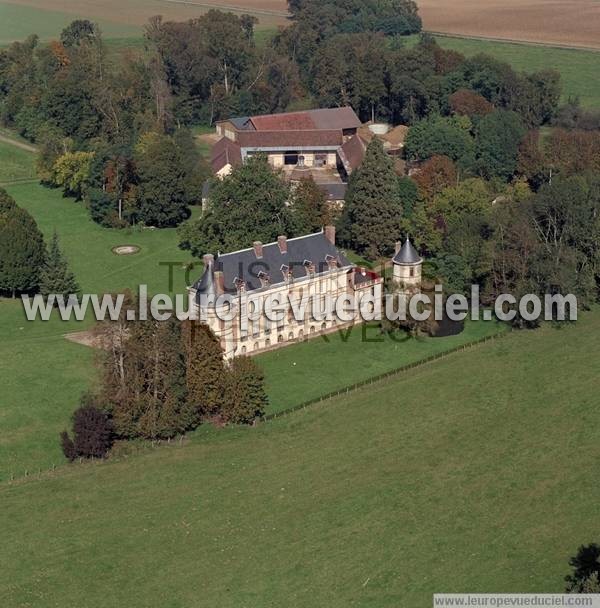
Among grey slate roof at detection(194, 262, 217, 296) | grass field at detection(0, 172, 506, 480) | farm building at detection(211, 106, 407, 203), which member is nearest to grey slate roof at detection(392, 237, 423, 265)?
grass field at detection(0, 172, 506, 480)

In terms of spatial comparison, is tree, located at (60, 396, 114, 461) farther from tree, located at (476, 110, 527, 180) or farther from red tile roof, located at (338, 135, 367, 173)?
tree, located at (476, 110, 527, 180)

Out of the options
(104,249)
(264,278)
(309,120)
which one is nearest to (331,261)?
(264,278)

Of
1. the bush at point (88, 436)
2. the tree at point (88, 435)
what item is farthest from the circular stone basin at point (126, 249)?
the bush at point (88, 436)

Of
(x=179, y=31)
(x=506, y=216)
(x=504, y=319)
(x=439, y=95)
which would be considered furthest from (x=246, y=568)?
(x=179, y=31)

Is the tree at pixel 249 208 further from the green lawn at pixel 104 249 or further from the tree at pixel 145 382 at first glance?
the tree at pixel 145 382

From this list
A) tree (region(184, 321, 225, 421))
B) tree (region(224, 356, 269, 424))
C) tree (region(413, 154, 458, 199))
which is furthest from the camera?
tree (region(413, 154, 458, 199))
